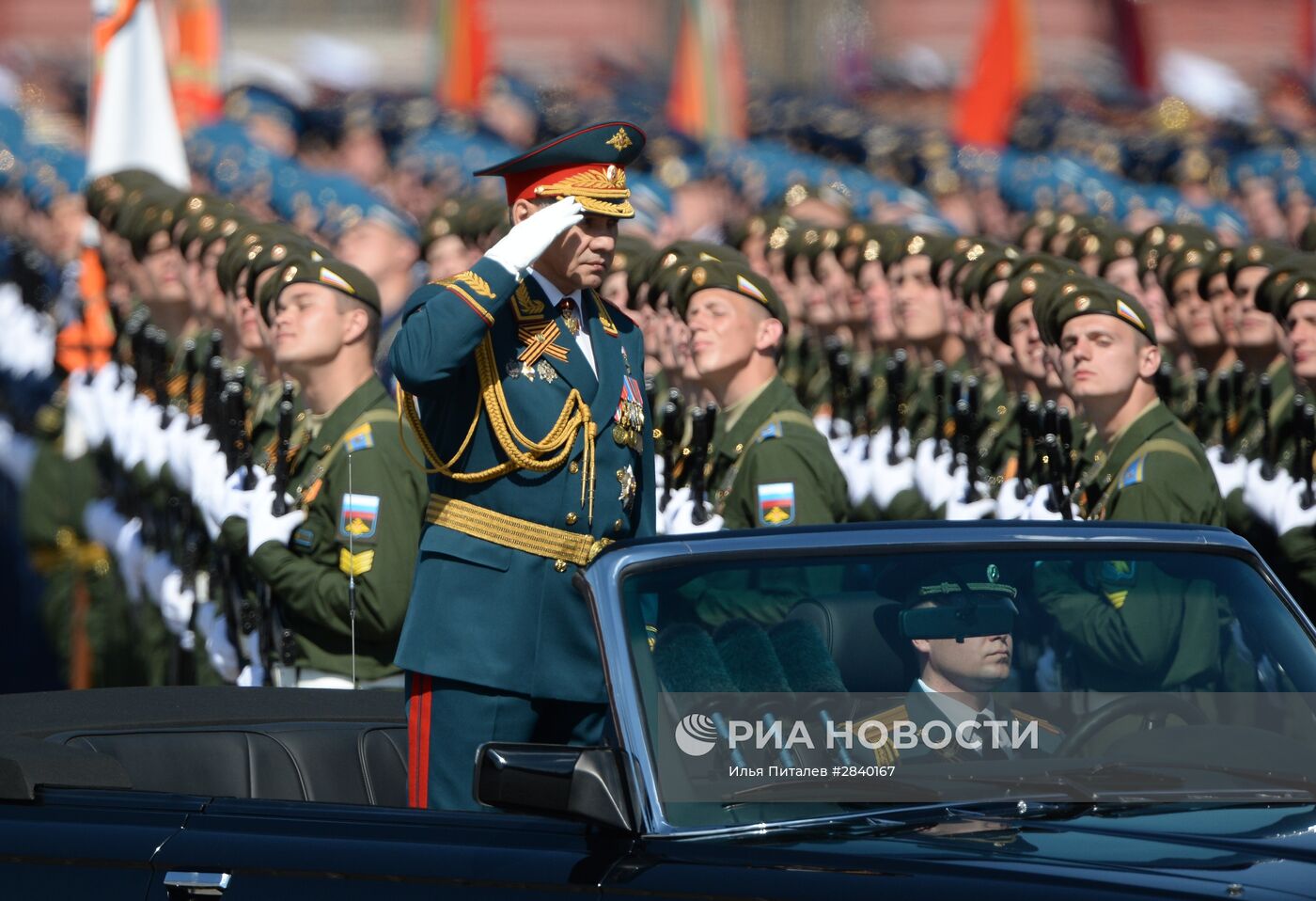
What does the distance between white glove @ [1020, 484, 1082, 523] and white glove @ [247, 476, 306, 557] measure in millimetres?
2059

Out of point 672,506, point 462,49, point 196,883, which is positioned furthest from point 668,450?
point 462,49

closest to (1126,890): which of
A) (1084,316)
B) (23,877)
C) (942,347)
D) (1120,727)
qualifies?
(1120,727)

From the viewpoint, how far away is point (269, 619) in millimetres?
7055

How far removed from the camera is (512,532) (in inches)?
186

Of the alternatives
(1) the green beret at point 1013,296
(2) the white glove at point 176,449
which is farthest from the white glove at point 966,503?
(2) the white glove at point 176,449

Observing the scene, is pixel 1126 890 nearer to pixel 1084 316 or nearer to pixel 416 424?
pixel 416 424

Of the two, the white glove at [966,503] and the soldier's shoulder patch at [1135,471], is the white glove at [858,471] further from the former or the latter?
the soldier's shoulder patch at [1135,471]

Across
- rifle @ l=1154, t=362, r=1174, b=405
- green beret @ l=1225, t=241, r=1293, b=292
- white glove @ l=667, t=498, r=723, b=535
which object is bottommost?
white glove @ l=667, t=498, r=723, b=535

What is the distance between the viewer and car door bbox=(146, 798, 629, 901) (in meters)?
3.37

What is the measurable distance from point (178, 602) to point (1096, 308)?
3.35m

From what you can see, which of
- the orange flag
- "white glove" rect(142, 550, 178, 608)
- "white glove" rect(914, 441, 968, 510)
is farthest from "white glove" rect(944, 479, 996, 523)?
the orange flag

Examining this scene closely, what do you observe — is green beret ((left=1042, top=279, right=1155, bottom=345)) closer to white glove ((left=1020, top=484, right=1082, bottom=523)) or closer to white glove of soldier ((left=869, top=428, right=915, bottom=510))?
white glove ((left=1020, top=484, right=1082, bottom=523))

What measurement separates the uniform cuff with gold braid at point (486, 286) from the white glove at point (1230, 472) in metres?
3.65

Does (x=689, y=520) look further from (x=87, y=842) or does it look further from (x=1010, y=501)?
(x=87, y=842)
